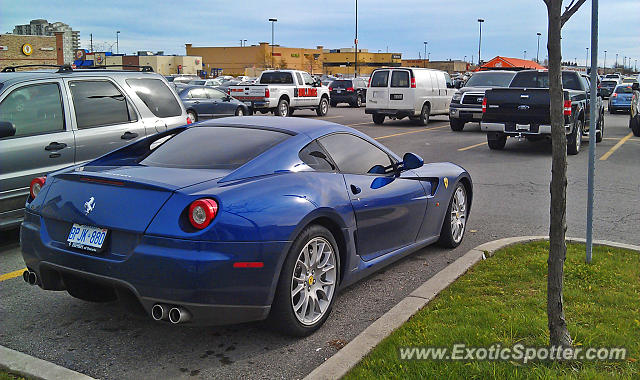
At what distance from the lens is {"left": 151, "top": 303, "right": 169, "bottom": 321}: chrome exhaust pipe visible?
3773 millimetres

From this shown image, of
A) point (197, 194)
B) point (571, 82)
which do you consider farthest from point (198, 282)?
point (571, 82)

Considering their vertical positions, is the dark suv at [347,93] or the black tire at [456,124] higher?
the dark suv at [347,93]

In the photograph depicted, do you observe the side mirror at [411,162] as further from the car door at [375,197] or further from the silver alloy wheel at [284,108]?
the silver alloy wheel at [284,108]

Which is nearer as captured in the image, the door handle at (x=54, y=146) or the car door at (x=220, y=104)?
the door handle at (x=54, y=146)

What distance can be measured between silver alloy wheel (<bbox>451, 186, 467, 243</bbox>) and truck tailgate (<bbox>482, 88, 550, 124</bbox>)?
868 cm

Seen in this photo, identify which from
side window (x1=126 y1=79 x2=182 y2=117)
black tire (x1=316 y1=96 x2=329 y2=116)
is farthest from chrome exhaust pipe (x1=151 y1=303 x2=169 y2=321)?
black tire (x1=316 y1=96 x2=329 y2=116)

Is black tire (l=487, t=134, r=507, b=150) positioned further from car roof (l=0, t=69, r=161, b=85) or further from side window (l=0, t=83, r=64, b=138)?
side window (l=0, t=83, r=64, b=138)

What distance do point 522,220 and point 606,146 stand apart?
10849 millimetres

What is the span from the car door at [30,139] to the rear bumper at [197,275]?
113 inches

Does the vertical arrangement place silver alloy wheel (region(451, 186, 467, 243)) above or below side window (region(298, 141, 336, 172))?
below

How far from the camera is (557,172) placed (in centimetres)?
354

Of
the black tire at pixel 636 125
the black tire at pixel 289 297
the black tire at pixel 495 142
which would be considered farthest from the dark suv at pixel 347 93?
the black tire at pixel 289 297

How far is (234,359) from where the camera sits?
4.07 m

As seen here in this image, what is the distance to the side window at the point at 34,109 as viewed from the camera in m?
6.67
